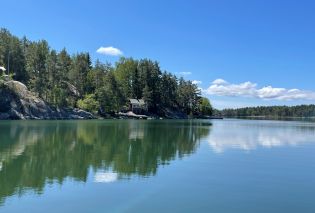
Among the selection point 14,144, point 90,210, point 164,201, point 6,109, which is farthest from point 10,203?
point 6,109

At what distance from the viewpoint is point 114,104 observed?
146875 mm

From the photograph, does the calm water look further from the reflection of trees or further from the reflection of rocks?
the reflection of rocks

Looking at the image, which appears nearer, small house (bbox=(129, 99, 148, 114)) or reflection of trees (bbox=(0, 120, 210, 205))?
reflection of trees (bbox=(0, 120, 210, 205))

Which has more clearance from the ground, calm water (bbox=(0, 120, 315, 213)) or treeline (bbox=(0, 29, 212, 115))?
treeline (bbox=(0, 29, 212, 115))

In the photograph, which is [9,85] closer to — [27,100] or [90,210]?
[27,100]

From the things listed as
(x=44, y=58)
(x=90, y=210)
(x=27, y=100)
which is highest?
(x=44, y=58)

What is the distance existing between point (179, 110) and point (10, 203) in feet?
587

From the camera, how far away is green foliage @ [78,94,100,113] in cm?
13375

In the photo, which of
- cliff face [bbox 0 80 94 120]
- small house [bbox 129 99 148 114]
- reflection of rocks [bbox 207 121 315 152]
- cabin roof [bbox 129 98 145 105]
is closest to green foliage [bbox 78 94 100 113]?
cliff face [bbox 0 80 94 120]

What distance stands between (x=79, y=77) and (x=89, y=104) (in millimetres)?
18693

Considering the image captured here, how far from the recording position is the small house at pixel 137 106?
160800mm

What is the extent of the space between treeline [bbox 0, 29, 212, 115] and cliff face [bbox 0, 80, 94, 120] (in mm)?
4175

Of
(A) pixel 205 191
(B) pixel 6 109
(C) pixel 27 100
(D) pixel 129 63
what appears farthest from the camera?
(D) pixel 129 63

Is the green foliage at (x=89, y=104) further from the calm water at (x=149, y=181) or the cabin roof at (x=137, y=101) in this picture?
the calm water at (x=149, y=181)
